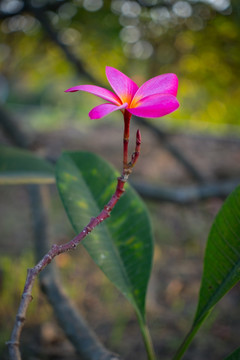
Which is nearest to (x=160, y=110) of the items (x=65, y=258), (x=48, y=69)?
(x=65, y=258)

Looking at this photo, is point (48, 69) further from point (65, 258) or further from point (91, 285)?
point (91, 285)

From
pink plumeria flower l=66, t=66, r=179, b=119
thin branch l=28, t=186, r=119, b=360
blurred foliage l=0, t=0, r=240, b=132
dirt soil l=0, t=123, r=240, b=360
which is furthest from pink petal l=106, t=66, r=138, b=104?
blurred foliage l=0, t=0, r=240, b=132

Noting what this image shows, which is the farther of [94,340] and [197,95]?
[197,95]

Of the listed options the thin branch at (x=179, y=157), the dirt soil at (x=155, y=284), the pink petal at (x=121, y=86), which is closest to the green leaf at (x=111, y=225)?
the pink petal at (x=121, y=86)

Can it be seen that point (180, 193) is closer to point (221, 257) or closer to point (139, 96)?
point (221, 257)

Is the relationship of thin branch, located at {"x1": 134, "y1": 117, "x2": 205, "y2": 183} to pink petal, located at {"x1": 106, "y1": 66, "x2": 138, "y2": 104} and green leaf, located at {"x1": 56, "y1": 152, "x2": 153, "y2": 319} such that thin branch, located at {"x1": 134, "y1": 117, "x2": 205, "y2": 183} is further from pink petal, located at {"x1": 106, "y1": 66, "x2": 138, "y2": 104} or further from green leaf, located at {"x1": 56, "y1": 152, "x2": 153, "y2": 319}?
pink petal, located at {"x1": 106, "y1": 66, "x2": 138, "y2": 104}
